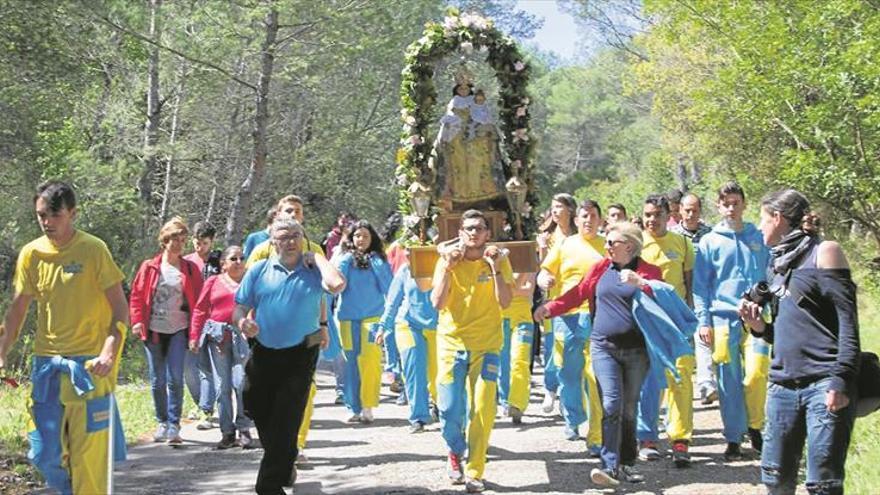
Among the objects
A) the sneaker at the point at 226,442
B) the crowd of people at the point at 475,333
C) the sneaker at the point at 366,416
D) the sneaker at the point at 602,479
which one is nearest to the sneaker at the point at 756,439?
the crowd of people at the point at 475,333

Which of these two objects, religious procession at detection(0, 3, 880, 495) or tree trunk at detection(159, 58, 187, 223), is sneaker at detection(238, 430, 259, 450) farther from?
tree trunk at detection(159, 58, 187, 223)

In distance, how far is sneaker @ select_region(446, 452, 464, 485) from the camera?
773cm

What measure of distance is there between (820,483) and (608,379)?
91.7 inches

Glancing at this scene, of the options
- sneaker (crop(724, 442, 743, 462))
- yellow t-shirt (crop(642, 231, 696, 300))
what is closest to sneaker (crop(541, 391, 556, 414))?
yellow t-shirt (crop(642, 231, 696, 300))

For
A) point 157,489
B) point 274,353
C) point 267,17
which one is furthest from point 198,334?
point 267,17

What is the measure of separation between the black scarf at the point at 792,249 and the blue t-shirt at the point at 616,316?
1.98m

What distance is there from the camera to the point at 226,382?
953 centimetres

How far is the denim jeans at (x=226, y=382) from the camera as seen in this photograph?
9.47 metres

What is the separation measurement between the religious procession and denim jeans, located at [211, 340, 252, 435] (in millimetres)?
27

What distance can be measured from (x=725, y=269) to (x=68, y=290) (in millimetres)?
5150

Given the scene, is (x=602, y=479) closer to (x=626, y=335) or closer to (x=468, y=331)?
(x=626, y=335)

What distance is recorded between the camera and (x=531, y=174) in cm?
1190

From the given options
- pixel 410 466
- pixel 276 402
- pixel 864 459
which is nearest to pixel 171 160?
pixel 410 466

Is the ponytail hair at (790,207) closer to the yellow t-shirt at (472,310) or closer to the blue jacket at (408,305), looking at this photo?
the yellow t-shirt at (472,310)
